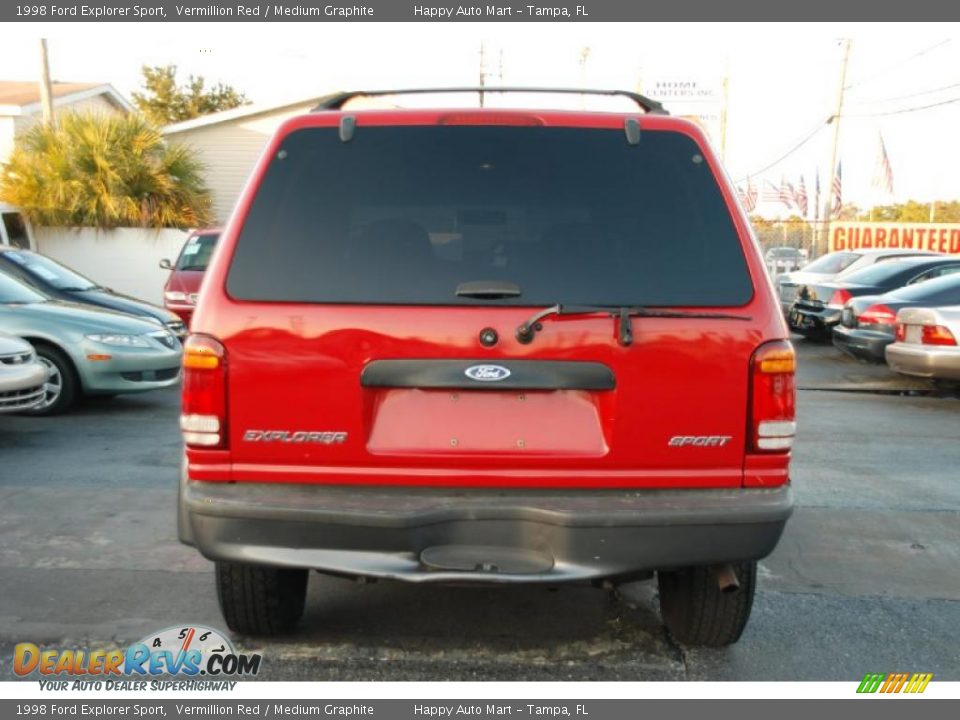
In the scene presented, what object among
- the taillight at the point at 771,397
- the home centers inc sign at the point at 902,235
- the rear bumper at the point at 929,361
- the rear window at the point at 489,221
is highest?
the rear window at the point at 489,221

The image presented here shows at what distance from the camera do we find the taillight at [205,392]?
3191 millimetres

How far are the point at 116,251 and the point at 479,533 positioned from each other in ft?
58.5

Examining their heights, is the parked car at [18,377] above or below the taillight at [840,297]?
above

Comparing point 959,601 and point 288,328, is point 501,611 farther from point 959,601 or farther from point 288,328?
point 959,601

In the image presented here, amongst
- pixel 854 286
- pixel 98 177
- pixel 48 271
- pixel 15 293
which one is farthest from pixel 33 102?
pixel 854 286

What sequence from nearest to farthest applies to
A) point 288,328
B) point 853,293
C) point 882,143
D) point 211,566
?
1. point 288,328
2. point 211,566
3. point 853,293
4. point 882,143

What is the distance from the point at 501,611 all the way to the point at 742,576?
1.16 metres

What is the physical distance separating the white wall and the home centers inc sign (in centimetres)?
2374

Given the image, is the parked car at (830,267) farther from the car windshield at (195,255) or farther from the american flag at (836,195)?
the american flag at (836,195)

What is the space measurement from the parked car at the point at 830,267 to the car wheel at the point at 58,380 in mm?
10991

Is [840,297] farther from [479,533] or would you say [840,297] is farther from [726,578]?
[479,533]

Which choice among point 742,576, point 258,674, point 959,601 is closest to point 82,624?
point 258,674

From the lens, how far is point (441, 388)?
3.17 meters

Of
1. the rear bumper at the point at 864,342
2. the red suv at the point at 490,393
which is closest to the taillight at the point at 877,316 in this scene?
the rear bumper at the point at 864,342
